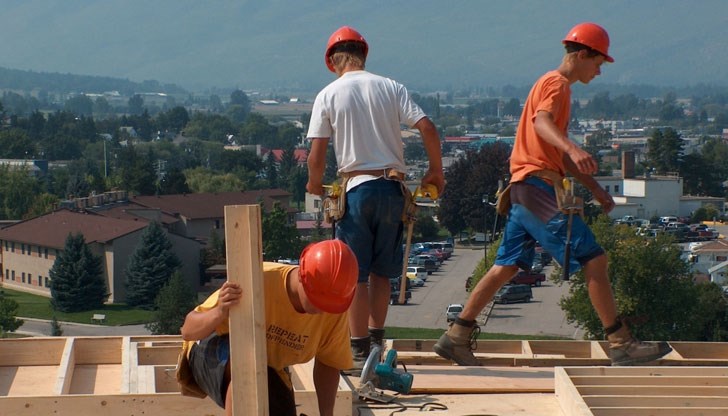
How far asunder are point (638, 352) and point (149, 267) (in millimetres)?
71647

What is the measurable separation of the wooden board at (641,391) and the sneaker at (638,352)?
0.44 metres

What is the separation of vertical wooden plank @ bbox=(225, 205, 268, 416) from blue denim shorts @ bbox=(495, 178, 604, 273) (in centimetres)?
282

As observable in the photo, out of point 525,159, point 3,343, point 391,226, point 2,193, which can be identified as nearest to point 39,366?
point 3,343

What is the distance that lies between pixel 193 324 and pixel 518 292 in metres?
69.9

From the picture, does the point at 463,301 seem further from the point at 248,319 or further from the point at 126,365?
the point at 248,319

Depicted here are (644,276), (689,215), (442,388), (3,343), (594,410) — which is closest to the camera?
(594,410)

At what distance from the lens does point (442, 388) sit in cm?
711

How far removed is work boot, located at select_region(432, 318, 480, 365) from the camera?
7.87 m

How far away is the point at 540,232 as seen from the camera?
746 cm

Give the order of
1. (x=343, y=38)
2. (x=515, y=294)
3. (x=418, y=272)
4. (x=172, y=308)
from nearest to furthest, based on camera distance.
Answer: (x=343, y=38)
(x=172, y=308)
(x=515, y=294)
(x=418, y=272)

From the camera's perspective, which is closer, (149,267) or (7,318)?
(7,318)

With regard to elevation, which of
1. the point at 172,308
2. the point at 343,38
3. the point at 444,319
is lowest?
the point at 444,319

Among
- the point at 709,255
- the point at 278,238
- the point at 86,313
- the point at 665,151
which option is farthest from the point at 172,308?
the point at 665,151

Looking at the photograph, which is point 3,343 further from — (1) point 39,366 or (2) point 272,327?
(2) point 272,327
